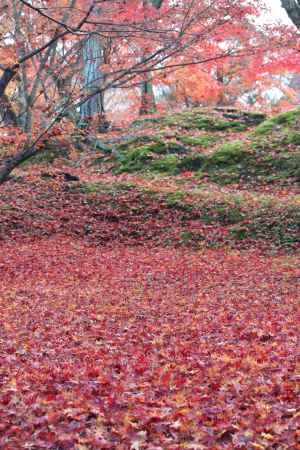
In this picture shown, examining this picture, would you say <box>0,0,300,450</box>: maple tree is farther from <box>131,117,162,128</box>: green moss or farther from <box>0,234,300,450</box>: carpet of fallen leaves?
<box>131,117,162,128</box>: green moss

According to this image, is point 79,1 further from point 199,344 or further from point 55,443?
point 55,443

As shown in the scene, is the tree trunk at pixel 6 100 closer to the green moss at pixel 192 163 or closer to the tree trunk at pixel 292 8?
the tree trunk at pixel 292 8

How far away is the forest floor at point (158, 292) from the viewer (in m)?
4.52

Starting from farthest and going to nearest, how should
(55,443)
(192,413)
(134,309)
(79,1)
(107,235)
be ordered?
(107,235) → (79,1) → (134,309) → (192,413) → (55,443)

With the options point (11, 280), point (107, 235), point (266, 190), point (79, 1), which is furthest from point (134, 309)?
point (266, 190)

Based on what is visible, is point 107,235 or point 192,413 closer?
point 192,413

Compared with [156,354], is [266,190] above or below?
above

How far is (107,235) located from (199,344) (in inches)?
335

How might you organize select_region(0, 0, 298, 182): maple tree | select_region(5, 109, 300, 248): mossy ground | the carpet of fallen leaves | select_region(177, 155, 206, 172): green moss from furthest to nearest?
select_region(177, 155, 206, 172): green moss
select_region(5, 109, 300, 248): mossy ground
select_region(0, 0, 298, 182): maple tree
the carpet of fallen leaves

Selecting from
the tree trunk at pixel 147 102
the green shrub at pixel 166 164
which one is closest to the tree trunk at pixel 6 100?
A: the green shrub at pixel 166 164

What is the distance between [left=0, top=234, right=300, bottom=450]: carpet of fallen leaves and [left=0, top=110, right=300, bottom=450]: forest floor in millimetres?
22

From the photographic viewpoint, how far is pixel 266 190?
16109mm

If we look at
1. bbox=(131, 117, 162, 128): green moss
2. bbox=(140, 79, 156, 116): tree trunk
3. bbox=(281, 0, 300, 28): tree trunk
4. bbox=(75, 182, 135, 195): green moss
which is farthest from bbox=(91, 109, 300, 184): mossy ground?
bbox=(281, 0, 300, 28): tree trunk

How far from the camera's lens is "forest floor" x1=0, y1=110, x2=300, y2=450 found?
4.52 m
